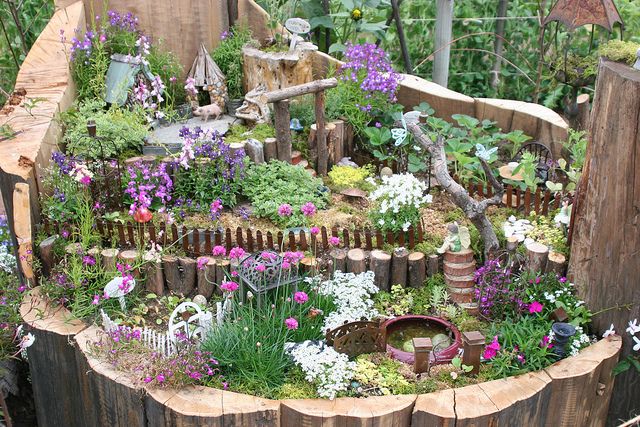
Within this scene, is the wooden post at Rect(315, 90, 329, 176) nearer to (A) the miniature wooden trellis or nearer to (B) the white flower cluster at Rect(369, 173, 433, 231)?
(A) the miniature wooden trellis

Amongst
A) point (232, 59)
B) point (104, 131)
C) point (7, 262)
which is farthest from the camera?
point (232, 59)

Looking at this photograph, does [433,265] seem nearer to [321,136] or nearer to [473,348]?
[473,348]

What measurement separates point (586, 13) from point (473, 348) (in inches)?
106

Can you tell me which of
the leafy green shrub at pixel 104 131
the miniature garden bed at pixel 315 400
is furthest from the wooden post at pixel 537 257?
the leafy green shrub at pixel 104 131

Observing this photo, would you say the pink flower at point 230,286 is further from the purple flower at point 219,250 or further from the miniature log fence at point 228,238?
the miniature log fence at point 228,238

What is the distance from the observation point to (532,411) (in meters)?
4.16

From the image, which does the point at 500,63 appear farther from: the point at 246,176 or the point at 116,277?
the point at 116,277

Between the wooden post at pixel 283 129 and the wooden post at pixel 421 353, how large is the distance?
207 cm

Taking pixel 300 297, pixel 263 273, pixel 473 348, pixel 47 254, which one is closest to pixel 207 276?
pixel 263 273

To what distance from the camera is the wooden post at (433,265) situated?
4945 mm

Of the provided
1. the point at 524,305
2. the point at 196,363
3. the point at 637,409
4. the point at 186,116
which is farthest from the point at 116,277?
the point at 637,409

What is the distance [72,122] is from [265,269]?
2.12 meters

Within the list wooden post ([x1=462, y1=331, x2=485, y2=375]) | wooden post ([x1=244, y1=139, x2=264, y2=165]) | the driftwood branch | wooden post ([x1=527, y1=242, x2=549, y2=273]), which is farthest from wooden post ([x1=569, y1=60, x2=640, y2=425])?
wooden post ([x1=244, y1=139, x2=264, y2=165])

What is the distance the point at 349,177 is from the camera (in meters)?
5.84
